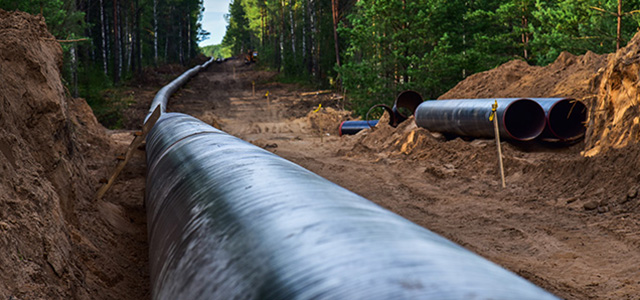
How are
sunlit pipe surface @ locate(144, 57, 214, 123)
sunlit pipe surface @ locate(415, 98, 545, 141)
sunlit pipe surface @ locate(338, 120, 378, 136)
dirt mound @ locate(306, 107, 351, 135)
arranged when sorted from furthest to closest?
1. sunlit pipe surface @ locate(144, 57, 214, 123)
2. dirt mound @ locate(306, 107, 351, 135)
3. sunlit pipe surface @ locate(338, 120, 378, 136)
4. sunlit pipe surface @ locate(415, 98, 545, 141)

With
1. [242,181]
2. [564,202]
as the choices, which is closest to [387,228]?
[242,181]

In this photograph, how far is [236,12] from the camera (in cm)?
9069

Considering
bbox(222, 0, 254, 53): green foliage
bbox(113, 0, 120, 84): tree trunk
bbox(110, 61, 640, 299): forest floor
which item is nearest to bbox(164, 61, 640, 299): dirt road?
bbox(110, 61, 640, 299): forest floor

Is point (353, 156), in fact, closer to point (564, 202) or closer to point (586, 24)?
point (564, 202)

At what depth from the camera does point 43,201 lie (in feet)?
14.0

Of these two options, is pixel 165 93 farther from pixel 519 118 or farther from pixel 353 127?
pixel 519 118

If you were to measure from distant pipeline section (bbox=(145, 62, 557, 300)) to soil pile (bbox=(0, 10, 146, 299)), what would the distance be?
0.83 meters

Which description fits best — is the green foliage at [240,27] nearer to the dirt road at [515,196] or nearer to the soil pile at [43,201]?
the dirt road at [515,196]

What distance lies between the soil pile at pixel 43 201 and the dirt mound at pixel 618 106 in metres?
7.77

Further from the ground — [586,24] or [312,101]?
[586,24]

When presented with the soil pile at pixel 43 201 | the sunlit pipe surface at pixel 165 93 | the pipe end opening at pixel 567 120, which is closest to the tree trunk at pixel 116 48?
the sunlit pipe surface at pixel 165 93

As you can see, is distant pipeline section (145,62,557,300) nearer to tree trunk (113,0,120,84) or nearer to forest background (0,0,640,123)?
forest background (0,0,640,123)

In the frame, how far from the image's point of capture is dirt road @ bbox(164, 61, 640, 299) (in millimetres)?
5273

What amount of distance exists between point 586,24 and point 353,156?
7262mm
